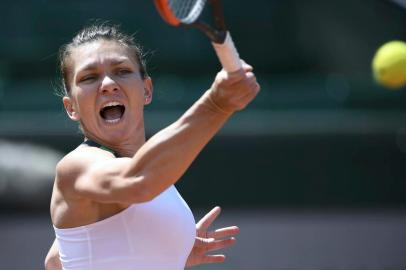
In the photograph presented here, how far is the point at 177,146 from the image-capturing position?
2.04 metres

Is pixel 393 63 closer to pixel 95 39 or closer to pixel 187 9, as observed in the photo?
pixel 95 39

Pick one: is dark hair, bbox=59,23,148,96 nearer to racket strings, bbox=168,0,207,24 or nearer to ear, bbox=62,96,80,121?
ear, bbox=62,96,80,121

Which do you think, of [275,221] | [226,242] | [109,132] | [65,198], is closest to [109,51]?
[109,132]

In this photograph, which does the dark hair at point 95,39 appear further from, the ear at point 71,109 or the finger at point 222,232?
the finger at point 222,232

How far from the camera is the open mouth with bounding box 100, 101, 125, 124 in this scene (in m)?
2.53

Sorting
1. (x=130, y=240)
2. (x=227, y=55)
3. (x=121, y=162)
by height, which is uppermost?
(x=227, y=55)

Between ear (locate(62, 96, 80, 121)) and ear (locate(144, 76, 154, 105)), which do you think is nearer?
ear (locate(62, 96, 80, 121))

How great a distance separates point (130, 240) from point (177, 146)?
0.47 meters

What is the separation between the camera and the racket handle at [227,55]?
2.00 meters

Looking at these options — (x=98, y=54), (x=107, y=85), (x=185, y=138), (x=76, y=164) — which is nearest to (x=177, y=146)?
(x=185, y=138)

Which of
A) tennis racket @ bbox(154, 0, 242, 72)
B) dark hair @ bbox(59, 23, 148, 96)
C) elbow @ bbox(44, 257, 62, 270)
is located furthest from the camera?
elbow @ bbox(44, 257, 62, 270)

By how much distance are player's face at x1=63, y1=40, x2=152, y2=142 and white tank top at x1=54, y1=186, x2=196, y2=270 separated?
0.25 metres

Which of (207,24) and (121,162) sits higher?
(207,24)

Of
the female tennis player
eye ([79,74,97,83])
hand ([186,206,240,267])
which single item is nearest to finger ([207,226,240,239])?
hand ([186,206,240,267])
